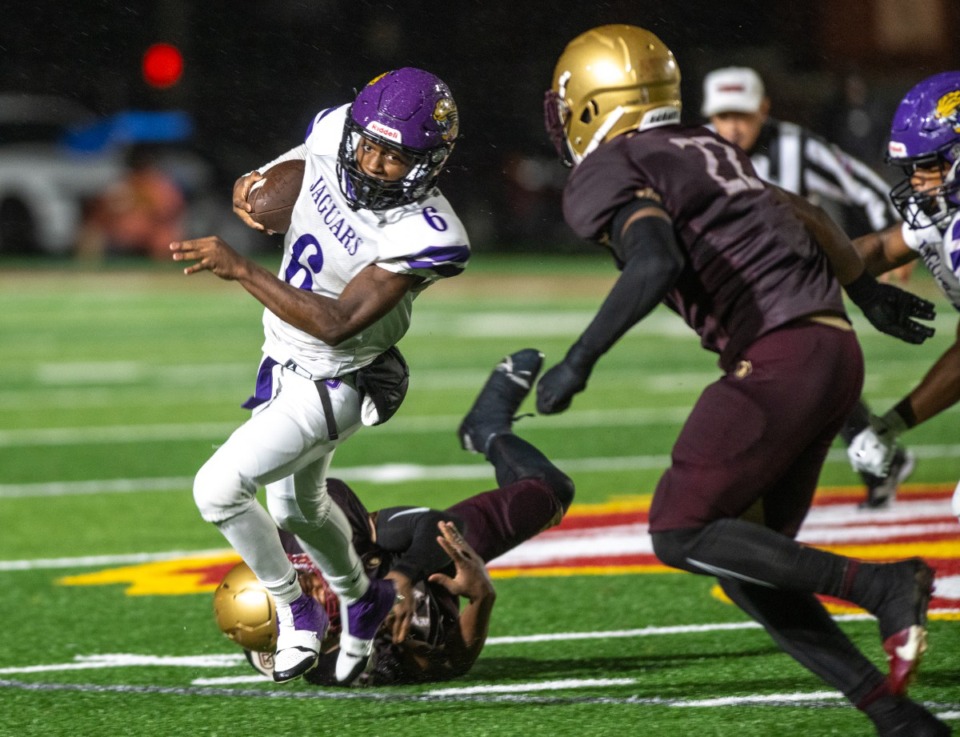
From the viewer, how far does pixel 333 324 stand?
4.13 metres

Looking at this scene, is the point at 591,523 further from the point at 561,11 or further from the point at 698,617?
the point at 561,11

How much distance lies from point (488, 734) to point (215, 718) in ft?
2.44

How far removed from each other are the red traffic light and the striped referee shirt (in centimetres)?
A: 1550

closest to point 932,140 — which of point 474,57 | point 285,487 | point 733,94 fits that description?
point 285,487

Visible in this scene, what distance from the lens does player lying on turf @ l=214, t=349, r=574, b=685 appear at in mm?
4414

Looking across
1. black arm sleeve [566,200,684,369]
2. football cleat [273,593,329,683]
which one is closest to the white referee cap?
football cleat [273,593,329,683]

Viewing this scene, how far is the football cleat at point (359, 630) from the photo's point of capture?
14.5 ft

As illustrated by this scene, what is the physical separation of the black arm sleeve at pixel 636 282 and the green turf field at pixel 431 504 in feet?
3.41

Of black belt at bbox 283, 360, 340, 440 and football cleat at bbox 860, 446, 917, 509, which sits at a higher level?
black belt at bbox 283, 360, 340, 440

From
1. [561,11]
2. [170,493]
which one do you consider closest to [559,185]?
[561,11]

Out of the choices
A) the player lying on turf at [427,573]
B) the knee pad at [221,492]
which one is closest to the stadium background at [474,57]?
the player lying on turf at [427,573]

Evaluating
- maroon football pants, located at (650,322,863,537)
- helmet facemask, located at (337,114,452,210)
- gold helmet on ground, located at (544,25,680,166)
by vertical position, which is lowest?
maroon football pants, located at (650,322,863,537)

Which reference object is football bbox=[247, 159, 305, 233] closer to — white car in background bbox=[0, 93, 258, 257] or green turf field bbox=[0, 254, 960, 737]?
green turf field bbox=[0, 254, 960, 737]

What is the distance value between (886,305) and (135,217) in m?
21.3
